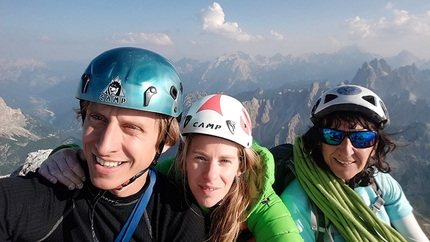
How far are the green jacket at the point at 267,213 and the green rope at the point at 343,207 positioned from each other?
1113 mm

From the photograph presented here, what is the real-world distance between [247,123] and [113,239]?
8.49 ft

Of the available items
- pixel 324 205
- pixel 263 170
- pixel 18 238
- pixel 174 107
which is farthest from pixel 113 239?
pixel 324 205

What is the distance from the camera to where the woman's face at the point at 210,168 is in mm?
3817

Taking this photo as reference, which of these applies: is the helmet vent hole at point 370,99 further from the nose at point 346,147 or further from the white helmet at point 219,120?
the white helmet at point 219,120

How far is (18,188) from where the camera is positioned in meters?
3.04

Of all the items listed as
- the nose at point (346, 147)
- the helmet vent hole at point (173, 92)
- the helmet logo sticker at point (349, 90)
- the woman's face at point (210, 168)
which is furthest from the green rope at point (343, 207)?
the helmet vent hole at point (173, 92)

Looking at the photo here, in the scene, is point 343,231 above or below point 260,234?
above

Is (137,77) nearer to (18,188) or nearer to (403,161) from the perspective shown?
(18,188)

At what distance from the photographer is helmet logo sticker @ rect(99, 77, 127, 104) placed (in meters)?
3.31

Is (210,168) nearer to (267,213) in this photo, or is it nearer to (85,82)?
(267,213)

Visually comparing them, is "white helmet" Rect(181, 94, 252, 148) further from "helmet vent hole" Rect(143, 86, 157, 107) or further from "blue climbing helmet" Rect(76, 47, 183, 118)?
"helmet vent hole" Rect(143, 86, 157, 107)

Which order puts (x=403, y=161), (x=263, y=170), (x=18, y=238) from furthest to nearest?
(x=403, y=161)
(x=263, y=170)
(x=18, y=238)

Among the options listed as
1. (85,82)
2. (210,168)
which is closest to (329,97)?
(210,168)

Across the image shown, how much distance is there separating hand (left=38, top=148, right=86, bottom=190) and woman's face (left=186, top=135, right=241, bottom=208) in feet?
4.93
